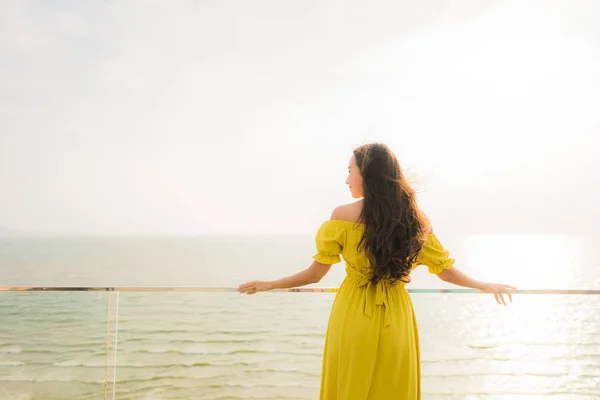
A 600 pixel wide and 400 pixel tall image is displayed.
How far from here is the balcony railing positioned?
267cm

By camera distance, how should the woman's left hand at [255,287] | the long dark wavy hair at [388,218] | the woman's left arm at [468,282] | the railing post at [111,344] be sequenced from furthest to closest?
the railing post at [111,344], the woman's left hand at [255,287], the woman's left arm at [468,282], the long dark wavy hair at [388,218]

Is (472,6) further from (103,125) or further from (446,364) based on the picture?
(103,125)

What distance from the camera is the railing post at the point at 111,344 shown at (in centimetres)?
267

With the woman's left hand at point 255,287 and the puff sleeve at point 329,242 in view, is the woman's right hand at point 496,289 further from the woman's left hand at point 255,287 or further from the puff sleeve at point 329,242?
the woman's left hand at point 255,287

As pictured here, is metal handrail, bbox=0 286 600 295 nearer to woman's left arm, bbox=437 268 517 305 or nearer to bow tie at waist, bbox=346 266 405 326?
woman's left arm, bbox=437 268 517 305

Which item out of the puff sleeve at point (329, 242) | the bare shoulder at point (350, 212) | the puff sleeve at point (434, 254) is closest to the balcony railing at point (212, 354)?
the puff sleeve at point (434, 254)

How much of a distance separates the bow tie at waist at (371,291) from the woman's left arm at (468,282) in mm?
315

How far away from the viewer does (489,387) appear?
2750mm

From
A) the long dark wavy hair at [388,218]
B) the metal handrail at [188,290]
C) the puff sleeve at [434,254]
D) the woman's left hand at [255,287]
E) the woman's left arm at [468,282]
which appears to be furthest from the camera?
the metal handrail at [188,290]

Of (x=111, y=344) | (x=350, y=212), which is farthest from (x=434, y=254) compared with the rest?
(x=111, y=344)

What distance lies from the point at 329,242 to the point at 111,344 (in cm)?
156

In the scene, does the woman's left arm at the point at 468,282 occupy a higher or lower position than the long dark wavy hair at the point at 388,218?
lower

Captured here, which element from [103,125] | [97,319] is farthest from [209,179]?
[97,319]

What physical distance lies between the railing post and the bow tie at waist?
1494 mm
